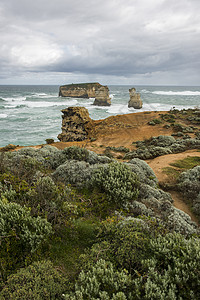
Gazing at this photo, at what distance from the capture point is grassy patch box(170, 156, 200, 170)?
11.6 m

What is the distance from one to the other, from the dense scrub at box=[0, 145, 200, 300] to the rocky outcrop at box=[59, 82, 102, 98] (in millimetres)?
106280

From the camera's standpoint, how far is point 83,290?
278cm

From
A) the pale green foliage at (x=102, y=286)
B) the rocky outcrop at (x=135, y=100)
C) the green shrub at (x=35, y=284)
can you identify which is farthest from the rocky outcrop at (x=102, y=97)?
the pale green foliage at (x=102, y=286)

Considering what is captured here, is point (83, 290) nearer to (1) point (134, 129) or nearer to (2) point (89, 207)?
(2) point (89, 207)

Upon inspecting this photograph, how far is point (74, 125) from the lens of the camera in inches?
1038

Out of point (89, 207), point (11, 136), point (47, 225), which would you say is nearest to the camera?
point (47, 225)

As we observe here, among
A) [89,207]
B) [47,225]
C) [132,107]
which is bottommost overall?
[89,207]

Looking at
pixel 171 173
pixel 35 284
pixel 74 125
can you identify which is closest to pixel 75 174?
pixel 35 284

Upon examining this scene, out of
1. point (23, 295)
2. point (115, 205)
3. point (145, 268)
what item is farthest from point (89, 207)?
point (23, 295)

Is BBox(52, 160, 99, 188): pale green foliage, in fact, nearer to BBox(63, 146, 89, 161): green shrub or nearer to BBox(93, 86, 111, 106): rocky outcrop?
BBox(63, 146, 89, 161): green shrub

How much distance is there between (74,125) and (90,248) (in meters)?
23.3

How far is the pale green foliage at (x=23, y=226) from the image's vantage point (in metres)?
3.68

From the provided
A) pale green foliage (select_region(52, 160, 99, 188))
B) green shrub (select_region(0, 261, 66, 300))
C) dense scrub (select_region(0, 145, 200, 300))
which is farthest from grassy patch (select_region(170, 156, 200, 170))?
green shrub (select_region(0, 261, 66, 300))

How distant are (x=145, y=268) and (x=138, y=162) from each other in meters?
6.86
